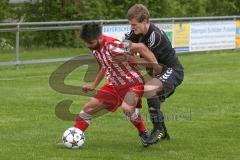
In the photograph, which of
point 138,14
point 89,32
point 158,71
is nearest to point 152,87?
point 158,71

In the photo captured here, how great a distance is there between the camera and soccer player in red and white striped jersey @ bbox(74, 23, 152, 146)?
778cm

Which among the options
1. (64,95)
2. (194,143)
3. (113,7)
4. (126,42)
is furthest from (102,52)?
(113,7)

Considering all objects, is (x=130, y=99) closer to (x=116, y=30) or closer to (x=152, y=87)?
(x=152, y=87)

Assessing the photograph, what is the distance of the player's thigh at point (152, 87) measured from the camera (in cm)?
805

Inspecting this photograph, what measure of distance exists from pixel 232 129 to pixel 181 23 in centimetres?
1356

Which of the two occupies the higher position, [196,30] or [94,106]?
[94,106]

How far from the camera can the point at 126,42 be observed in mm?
7836

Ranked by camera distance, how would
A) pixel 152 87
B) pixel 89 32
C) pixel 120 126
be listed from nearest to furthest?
pixel 89 32
pixel 152 87
pixel 120 126

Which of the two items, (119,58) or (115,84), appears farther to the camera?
(115,84)

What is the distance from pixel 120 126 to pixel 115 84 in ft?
6.00

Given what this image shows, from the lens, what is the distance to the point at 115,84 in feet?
26.5

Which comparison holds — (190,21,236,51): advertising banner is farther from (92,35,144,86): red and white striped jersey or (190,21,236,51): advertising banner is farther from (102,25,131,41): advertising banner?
(92,35,144,86): red and white striped jersey

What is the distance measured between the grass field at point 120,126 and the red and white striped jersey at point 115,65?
852 mm

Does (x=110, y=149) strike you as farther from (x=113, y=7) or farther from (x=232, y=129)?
(x=113, y=7)
